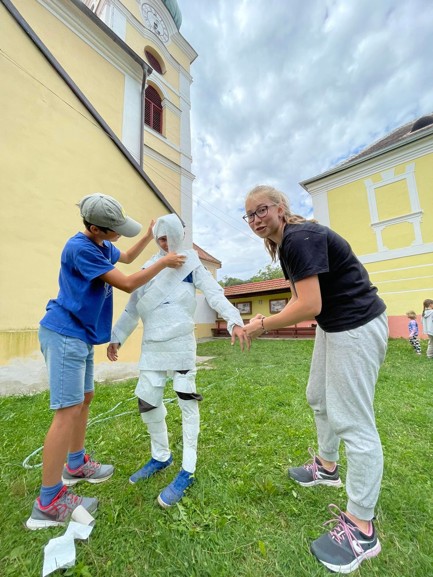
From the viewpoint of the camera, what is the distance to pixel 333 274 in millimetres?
1485

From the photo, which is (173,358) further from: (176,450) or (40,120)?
(40,120)

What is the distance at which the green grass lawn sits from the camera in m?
1.30

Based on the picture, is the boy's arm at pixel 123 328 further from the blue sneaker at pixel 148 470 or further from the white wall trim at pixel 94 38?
the white wall trim at pixel 94 38

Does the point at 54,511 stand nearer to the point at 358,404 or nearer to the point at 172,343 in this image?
the point at 172,343

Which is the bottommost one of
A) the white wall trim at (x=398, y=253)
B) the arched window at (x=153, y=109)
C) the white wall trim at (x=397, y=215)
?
the white wall trim at (x=398, y=253)

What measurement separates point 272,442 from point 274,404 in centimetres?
117

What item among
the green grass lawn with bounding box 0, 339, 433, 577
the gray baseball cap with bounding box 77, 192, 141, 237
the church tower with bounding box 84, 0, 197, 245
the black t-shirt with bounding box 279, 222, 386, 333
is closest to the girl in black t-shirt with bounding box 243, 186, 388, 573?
the black t-shirt with bounding box 279, 222, 386, 333

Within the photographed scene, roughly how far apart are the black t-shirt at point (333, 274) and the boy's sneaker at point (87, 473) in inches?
77.8

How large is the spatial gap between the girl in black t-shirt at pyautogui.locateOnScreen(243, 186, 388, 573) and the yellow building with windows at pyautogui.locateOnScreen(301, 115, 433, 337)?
42.5ft

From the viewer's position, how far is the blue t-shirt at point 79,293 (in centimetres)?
167

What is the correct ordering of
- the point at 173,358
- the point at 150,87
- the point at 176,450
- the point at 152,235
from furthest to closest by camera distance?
the point at 150,87, the point at 176,450, the point at 152,235, the point at 173,358

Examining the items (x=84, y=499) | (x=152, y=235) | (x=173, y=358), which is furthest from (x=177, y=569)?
(x=152, y=235)

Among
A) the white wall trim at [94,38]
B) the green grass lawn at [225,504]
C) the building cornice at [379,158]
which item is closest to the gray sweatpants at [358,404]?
the green grass lawn at [225,504]

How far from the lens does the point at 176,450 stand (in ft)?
7.95
